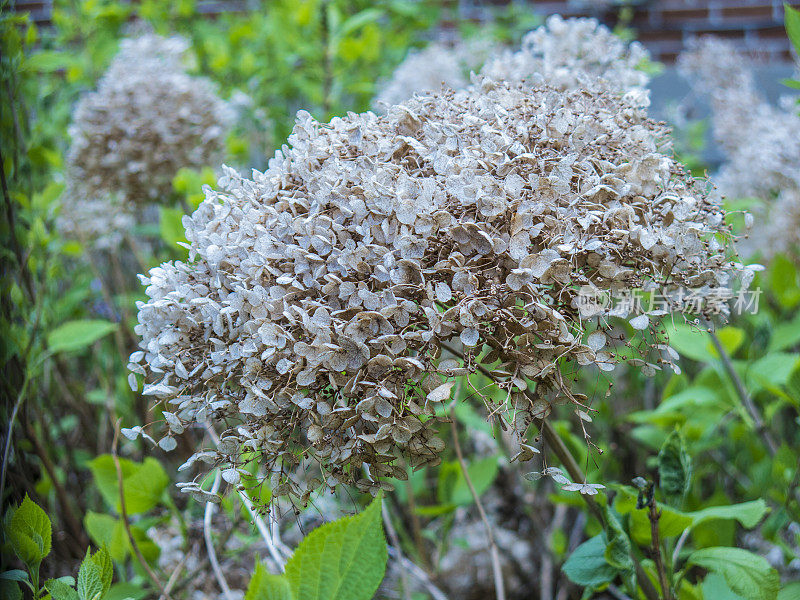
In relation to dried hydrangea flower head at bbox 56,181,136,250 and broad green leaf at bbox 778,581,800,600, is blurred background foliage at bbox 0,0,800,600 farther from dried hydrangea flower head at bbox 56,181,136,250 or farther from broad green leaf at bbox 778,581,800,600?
dried hydrangea flower head at bbox 56,181,136,250

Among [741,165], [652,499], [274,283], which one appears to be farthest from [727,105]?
[274,283]

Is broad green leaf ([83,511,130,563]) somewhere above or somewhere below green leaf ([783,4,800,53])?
below

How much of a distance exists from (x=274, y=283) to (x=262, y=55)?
1893 millimetres

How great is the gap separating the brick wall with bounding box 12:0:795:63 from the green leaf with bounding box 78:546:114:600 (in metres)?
4.05

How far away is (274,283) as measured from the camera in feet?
2.28

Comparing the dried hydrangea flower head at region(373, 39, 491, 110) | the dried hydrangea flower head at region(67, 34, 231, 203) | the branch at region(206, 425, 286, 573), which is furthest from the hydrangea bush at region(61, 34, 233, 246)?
the branch at region(206, 425, 286, 573)

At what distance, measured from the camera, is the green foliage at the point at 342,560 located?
1.89 feet

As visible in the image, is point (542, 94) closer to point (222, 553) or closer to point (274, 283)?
point (274, 283)

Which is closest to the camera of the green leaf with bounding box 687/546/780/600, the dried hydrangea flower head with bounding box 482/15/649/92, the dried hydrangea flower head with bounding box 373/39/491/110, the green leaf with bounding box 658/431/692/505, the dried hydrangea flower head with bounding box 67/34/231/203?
the green leaf with bounding box 687/546/780/600

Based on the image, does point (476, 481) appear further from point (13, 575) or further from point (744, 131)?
point (744, 131)

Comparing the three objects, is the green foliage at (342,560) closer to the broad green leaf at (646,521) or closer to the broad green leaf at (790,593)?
the broad green leaf at (646,521)

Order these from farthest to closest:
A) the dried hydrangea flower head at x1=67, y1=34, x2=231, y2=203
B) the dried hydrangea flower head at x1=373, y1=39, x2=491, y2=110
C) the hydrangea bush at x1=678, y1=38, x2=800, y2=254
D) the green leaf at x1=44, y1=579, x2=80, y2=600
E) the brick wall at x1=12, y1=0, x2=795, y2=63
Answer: the brick wall at x1=12, y1=0, x2=795, y2=63 < the dried hydrangea flower head at x1=373, y1=39, x2=491, y2=110 < the hydrangea bush at x1=678, y1=38, x2=800, y2=254 < the dried hydrangea flower head at x1=67, y1=34, x2=231, y2=203 < the green leaf at x1=44, y1=579, x2=80, y2=600

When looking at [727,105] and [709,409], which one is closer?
[709,409]

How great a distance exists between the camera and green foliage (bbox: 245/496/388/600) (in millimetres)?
576
